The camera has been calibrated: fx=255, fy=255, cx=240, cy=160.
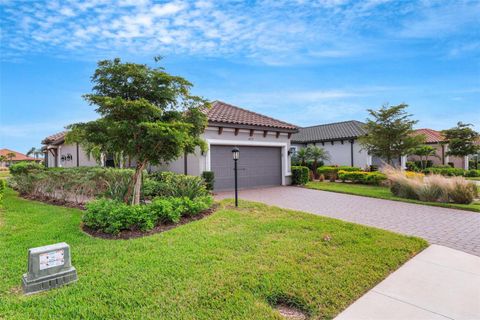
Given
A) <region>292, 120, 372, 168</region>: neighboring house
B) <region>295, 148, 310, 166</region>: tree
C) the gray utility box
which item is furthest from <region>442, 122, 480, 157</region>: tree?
the gray utility box

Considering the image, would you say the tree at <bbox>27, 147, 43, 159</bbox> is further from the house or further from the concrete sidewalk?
the concrete sidewalk

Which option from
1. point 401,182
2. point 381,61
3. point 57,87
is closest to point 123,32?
point 57,87

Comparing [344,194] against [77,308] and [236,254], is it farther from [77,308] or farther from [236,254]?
[77,308]

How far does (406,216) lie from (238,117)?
8.93m

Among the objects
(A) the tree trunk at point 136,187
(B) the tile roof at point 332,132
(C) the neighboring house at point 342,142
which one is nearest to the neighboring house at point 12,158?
(B) the tile roof at point 332,132

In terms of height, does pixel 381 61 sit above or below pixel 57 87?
above

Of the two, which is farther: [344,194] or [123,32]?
[344,194]

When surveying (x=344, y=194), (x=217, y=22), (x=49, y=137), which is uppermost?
(x=217, y=22)

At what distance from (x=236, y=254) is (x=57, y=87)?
30.0 ft

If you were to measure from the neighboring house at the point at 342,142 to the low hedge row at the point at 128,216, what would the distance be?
1609 cm

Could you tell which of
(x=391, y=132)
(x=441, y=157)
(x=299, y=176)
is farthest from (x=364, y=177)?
(x=441, y=157)

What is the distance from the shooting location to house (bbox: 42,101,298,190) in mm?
12281

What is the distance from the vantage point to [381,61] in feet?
35.2

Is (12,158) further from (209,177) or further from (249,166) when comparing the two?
(209,177)
